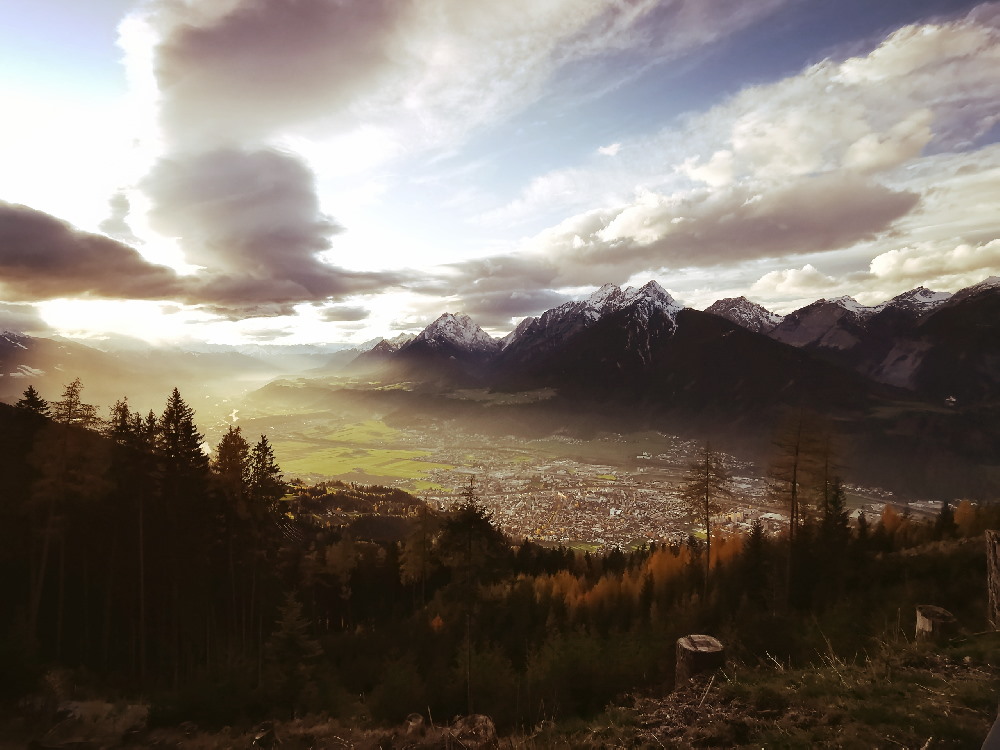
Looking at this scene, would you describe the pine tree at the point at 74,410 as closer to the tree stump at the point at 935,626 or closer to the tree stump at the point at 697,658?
the tree stump at the point at 697,658

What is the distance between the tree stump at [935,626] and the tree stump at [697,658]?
23.0 ft

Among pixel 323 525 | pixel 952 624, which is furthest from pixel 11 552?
pixel 323 525

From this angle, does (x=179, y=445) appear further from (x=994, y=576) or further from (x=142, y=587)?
(x=994, y=576)

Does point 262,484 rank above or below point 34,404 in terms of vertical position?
below

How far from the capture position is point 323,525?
306 ft

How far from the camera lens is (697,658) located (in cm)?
1355

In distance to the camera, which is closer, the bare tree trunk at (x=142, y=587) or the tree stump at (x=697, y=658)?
the tree stump at (x=697, y=658)

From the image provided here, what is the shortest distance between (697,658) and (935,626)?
8437 millimetres

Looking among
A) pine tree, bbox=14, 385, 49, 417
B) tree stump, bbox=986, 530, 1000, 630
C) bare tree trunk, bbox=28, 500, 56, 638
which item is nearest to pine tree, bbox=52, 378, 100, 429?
pine tree, bbox=14, 385, 49, 417

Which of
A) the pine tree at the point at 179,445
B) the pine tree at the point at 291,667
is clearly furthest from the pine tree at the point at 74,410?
the pine tree at the point at 291,667

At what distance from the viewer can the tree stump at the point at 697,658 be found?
13.5 meters

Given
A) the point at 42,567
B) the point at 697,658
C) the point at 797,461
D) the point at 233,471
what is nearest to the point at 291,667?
the point at 233,471

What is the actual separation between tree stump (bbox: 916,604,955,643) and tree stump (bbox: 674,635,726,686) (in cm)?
701

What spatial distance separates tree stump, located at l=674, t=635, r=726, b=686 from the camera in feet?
44.3
